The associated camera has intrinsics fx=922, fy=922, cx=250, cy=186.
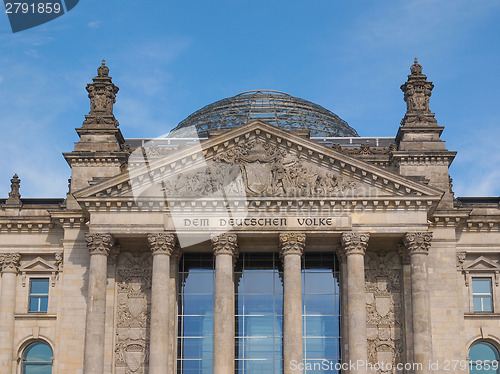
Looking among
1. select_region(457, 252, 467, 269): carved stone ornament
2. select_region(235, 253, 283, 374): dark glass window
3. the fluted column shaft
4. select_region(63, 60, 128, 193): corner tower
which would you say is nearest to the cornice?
the fluted column shaft

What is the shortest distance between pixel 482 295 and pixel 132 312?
19.3 metres

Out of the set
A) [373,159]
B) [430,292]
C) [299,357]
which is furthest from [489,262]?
[299,357]

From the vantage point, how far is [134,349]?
48.9m

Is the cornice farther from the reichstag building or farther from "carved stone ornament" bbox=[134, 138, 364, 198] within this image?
"carved stone ornament" bbox=[134, 138, 364, 198]

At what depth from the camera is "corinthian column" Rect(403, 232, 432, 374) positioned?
152 ft

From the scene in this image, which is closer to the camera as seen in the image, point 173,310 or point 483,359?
point 173,310

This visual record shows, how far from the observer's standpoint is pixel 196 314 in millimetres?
50312

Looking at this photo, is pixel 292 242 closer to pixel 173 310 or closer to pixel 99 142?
pixel 173 310

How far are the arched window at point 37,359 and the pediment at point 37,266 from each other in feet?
13.4

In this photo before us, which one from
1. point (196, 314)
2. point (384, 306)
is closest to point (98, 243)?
point (196, 314)

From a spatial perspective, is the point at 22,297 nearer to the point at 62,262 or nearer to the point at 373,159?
the point at 62,262

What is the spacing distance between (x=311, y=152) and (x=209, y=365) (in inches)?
497

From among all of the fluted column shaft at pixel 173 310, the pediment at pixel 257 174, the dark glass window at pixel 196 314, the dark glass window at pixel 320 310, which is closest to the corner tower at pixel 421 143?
the pediment at pixel 257 174

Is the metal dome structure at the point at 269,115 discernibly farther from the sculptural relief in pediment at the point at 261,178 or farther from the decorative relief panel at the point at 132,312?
the decorative relief panel at the point at 132,312
